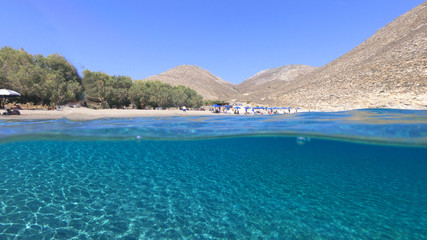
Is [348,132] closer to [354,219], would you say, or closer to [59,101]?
[354,219]

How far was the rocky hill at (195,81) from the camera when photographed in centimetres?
12766

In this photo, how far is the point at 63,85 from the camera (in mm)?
35500

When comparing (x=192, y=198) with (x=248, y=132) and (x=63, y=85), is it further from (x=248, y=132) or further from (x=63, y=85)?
(x=63, y=85)

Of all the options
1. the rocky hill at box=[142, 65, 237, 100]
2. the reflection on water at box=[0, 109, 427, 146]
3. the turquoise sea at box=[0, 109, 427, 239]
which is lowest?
the turquoise sea at box=[0, 109, 427, 239]

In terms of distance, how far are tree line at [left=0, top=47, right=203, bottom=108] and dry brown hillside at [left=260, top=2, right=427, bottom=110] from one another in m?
39.6

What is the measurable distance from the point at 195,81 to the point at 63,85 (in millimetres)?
114793

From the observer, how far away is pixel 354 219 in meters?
6.54

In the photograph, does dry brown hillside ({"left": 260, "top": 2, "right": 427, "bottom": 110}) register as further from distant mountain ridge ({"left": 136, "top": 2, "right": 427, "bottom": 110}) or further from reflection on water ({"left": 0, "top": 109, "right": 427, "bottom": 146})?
reflection on water ({"left": 0, "top": 109, "right": 427, "bottom": 146})

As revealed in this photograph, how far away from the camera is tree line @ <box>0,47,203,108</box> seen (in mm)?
32706

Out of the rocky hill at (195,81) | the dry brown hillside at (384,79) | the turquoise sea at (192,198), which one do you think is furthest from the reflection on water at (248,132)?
the rocky hill at (195,81)

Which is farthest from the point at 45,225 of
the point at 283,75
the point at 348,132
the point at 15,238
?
the point at 283,75

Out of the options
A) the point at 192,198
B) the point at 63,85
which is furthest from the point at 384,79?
the point at 63,85

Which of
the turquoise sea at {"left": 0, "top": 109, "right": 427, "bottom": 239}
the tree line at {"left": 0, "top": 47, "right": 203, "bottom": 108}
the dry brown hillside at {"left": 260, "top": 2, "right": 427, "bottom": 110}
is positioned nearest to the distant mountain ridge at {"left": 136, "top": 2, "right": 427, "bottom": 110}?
the dry brown hillside at {"left": 260, "top": 2, "right": 427, "bottom": 110}

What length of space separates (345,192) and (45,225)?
36.6 ft
